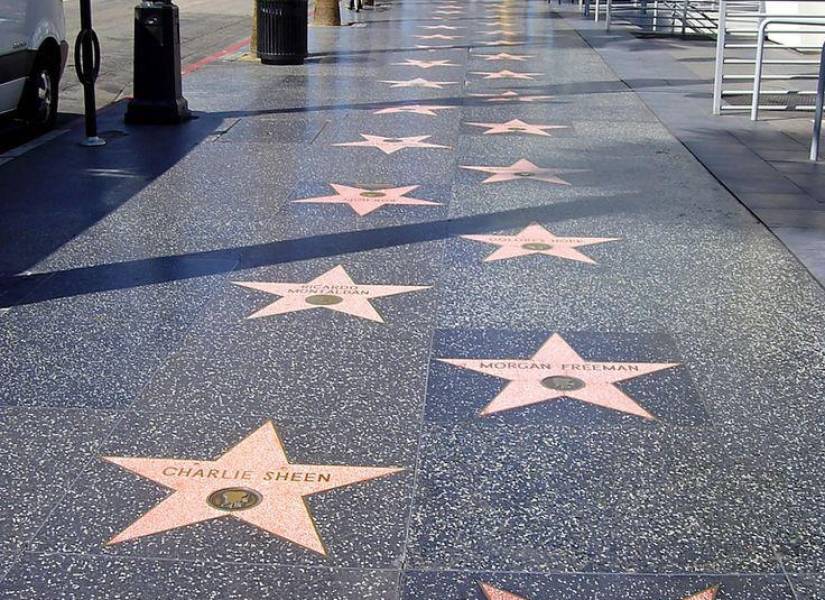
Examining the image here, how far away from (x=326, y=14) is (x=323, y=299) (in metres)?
19.4

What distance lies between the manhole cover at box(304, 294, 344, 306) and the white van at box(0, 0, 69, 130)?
17.8 ft

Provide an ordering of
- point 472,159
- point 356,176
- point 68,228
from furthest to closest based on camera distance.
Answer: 1. point 472,159
2. point 356,176
3. point 68,228

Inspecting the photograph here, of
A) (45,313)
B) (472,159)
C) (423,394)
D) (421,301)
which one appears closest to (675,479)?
(423,394)

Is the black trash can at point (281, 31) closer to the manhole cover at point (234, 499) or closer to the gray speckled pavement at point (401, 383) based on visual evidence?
the gray speckled pavement at point (401, 383)

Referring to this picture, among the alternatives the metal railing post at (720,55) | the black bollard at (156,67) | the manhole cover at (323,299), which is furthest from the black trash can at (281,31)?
the manhole cover at (323,299)

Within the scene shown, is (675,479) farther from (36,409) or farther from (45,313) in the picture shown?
(45,313)

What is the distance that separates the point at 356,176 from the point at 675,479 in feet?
18.9

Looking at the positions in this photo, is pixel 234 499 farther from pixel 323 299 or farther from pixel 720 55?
pixel 720 55

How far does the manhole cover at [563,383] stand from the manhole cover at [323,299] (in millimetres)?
1523

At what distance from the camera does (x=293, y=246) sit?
24.3 ft

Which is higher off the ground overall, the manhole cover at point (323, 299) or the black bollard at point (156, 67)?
the black bollard at point (156, 67)

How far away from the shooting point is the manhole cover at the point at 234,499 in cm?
404

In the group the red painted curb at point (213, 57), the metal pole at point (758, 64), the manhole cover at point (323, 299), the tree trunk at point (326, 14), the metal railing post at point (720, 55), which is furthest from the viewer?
the tree trunk at point (326, 14)

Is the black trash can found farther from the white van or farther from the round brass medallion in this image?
the round brass medallion
